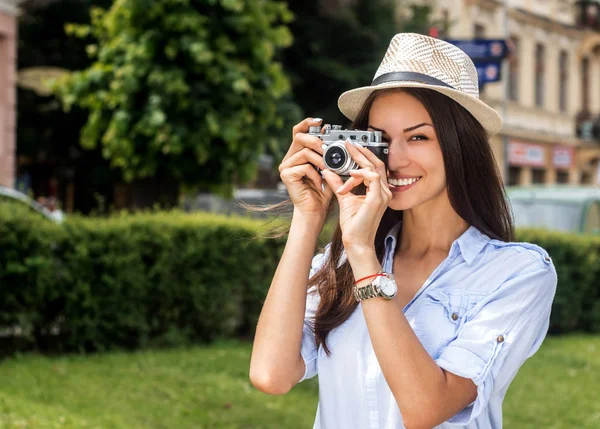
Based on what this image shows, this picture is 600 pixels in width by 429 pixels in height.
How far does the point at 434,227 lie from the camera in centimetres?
259

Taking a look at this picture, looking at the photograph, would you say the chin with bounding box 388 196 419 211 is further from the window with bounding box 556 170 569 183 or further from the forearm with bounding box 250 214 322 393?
the window with bounding box 556 170 569 183

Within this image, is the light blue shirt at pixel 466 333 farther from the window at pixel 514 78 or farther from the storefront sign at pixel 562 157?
the storefront sign at pixel 562 157

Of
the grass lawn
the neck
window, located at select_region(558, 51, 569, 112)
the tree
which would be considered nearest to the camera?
the neck

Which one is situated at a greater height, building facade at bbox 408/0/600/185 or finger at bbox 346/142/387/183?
finger at bbox 346/142/387/183

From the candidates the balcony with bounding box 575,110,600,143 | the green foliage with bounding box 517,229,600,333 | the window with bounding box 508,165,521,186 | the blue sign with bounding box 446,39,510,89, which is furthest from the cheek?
the balcony with bounding box 575,110,600,143

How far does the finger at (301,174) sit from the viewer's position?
2486 mm

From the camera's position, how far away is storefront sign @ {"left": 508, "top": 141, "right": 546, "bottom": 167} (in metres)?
33.5

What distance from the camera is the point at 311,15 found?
1805cm

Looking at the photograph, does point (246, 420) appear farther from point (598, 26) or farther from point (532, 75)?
→ point (598, 26)

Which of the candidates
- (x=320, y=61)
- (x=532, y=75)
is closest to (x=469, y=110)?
(x=320, y=61)

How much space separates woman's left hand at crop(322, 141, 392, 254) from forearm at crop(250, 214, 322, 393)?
24 cm

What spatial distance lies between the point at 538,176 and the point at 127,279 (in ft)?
98.1

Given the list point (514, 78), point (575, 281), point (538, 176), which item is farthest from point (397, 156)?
point (538, 176)

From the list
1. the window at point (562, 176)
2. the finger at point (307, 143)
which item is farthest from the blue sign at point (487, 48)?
the window at point (562, 176)
